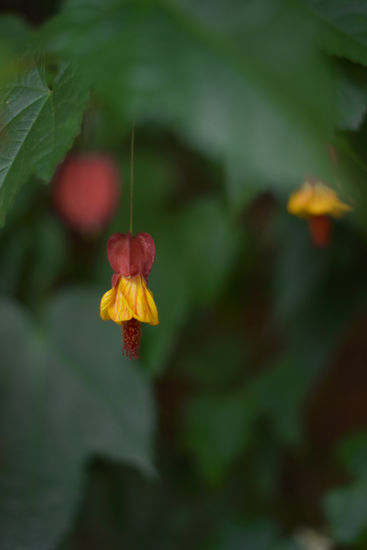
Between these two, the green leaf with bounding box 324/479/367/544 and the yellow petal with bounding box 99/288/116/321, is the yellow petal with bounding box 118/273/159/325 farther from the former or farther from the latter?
the green leaf with bounding box 324/479/367/544

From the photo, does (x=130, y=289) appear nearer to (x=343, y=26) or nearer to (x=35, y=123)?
(x=35, y=123)

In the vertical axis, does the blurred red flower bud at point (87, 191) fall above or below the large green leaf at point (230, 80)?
below

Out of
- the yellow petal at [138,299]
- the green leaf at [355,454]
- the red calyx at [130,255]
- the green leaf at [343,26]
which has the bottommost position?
the green leaf at [355,454]

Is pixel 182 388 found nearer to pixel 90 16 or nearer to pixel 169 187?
pixel 169 187

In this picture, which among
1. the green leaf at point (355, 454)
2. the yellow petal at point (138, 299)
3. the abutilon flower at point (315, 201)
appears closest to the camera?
the yellow petal at point (138, 299)

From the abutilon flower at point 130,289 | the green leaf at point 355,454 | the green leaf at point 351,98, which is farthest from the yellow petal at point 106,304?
the green leaf at point 355,454

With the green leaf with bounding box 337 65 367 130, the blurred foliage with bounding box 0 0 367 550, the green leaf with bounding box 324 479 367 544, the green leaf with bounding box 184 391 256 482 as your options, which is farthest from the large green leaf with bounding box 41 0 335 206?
the green leaf with bounding box 184 391 256 482

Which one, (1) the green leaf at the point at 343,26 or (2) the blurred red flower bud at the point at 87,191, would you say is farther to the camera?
(2) the blurred red flower bud at the point at 87,191

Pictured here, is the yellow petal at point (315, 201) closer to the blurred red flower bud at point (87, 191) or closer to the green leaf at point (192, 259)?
the green leaf at point (192, 259)
